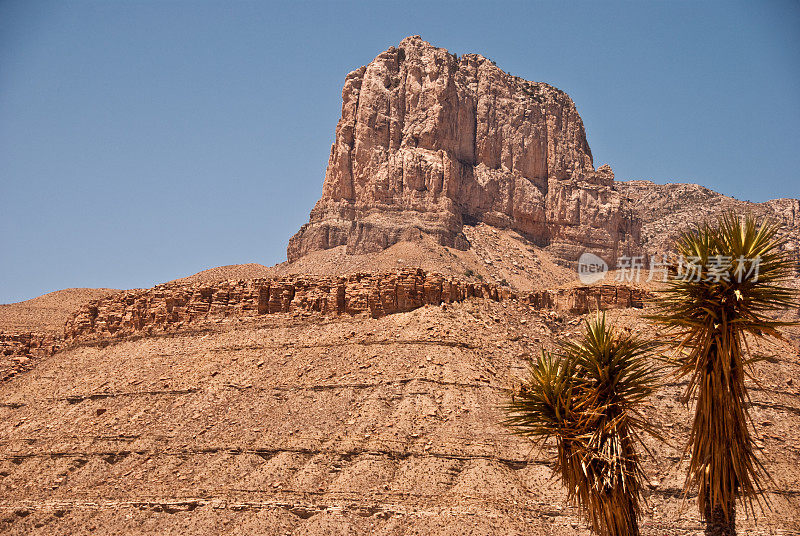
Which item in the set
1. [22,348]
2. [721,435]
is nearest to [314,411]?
[721,435]

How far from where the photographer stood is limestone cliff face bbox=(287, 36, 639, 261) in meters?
113

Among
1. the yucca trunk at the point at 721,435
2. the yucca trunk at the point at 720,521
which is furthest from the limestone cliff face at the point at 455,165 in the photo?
the yucca trunk at the point at 720,521

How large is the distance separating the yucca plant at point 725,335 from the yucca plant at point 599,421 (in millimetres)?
1276

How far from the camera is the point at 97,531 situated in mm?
34969

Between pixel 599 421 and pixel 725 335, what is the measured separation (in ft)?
10.3

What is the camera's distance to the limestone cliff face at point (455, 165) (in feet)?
371

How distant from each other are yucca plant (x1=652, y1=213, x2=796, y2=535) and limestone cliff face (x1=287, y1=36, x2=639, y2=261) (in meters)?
89.5

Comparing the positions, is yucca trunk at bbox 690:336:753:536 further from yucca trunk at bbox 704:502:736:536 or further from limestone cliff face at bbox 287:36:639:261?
limestone cliff face at bbox 287:36:639:261

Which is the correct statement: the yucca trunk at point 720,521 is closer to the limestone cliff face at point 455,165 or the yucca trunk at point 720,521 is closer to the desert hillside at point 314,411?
the desert hillside at point 314,411

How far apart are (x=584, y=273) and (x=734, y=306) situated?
105 meters

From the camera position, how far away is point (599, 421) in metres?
15.7

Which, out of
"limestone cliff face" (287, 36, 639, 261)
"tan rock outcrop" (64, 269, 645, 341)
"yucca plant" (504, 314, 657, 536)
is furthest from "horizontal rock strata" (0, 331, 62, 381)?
"yucca plant" (504, 314, 657, 536)

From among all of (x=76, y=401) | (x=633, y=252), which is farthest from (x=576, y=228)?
(x=76, y=401)

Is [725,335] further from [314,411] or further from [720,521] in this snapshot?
[314,411]
